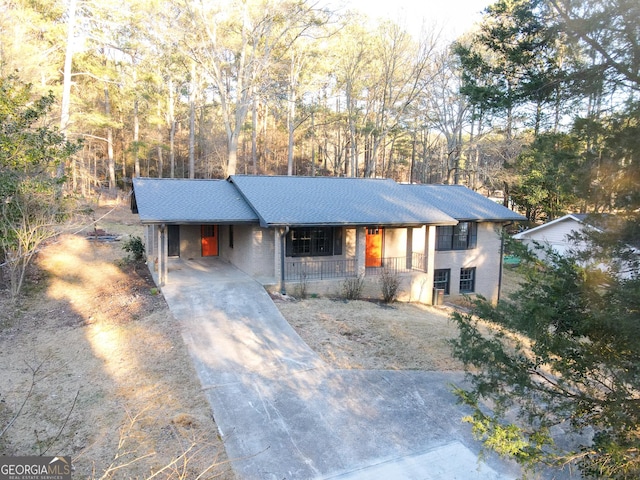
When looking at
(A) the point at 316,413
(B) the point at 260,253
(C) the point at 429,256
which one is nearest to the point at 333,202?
(B) the point at 260,253

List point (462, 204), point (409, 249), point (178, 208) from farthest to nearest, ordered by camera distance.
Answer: point (462, 204)
point (409, 249)
point (178, 208)

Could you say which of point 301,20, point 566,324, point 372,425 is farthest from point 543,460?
point 301,20

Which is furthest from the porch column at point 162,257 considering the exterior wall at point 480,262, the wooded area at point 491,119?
the exterior wall at point 480,262

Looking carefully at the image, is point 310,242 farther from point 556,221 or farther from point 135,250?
point 556,221

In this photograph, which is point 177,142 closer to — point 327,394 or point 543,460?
point 327,394

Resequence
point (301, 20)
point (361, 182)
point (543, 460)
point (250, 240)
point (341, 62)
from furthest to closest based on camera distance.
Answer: point (341, 62) < point (301, 20) < point (361, 182) < point (250, 240) < point (543, 460)

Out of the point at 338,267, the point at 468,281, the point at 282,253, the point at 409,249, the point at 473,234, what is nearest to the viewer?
the point at 282,253
